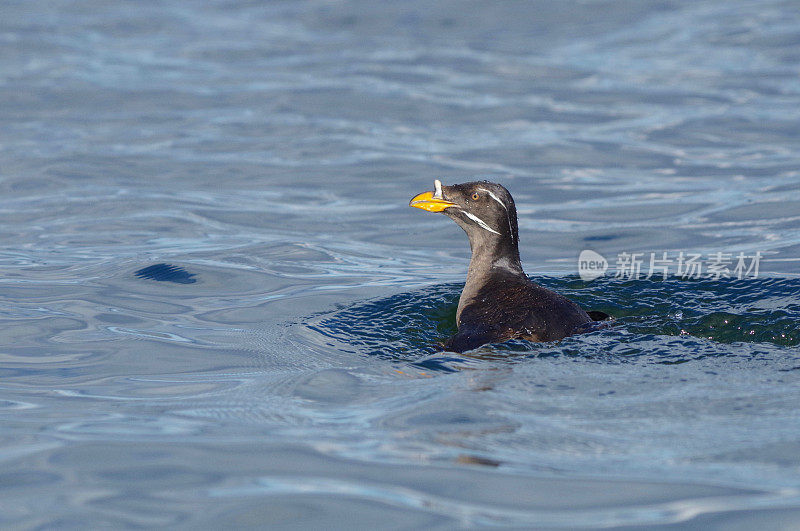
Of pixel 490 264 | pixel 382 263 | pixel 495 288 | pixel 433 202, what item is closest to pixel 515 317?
pixel 495 288

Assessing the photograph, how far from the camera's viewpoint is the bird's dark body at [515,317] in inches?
308

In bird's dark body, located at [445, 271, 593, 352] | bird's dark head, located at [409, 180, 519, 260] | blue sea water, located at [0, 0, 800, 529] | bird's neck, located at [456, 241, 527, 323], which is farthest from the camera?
bird's neck, located at [456, 241, 527, 323]

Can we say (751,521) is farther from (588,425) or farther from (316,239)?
(316,239)

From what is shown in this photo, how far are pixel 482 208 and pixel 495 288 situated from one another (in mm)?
785

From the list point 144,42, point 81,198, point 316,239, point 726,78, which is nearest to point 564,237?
point 316,239

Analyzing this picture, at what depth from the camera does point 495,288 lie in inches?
354

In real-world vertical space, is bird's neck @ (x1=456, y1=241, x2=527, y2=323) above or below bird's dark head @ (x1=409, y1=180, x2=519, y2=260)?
below

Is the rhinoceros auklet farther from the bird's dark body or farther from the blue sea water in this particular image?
the blue sea water

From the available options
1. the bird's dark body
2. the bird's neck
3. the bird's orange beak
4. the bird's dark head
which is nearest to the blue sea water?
the bird's dark body

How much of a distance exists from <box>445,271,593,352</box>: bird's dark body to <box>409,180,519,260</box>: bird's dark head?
1.93ft

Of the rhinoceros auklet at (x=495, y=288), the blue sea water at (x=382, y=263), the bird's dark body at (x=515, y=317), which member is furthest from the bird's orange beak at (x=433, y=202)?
the blue sea water at (x=382, y=263)

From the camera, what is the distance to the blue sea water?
5.41 meters

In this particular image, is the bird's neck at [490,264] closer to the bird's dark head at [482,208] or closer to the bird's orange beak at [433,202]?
the bird's dark head at [482,208]

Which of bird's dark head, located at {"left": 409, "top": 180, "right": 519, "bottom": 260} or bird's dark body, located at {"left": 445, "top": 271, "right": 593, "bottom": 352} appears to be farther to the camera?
bird's dark head, located at {"left": 409, "top": 180, "right": 519, "bottom": 260}
